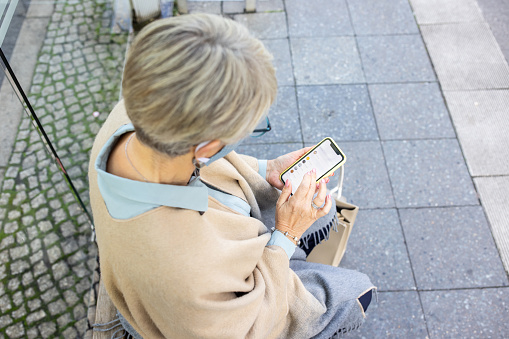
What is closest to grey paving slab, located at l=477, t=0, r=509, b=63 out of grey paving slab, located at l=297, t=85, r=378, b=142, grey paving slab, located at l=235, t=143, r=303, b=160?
grey paving slab, located at l=297, t=85, r=378, b=142

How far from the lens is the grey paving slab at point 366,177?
9.70ft

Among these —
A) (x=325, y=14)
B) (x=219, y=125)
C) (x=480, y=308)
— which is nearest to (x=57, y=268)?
(x=219, y=125)

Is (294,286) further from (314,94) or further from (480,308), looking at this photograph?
(314,94)

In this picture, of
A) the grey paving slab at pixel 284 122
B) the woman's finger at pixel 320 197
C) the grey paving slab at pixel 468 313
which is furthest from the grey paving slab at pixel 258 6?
the grey paving slab at pixel 468 313

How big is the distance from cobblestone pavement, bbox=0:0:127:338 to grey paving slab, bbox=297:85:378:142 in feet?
5.63

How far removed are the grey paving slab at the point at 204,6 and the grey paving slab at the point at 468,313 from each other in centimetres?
321

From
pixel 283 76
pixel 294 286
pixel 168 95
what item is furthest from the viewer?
pixel 283 76

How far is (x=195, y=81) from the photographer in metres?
1.04

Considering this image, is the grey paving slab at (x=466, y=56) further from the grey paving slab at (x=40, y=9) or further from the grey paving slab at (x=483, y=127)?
the grey paving slab at (x=40, y=9)

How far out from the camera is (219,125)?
1.11 meters

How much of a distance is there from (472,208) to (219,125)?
8.12ft

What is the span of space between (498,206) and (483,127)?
28.3 inches

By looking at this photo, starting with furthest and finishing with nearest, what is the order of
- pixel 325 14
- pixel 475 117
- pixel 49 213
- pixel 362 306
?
pixel 325 14
pixel 475 117
pixel 49 213
pixel 362 306

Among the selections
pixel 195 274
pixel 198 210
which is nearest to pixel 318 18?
pixel 198 210
